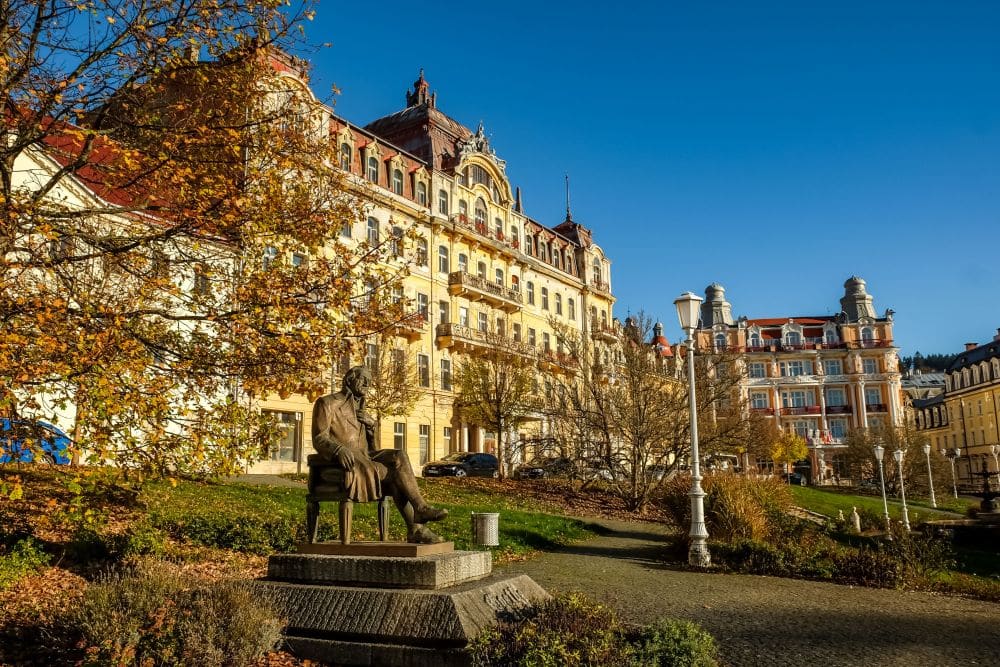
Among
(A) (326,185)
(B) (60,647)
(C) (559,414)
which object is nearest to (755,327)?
(C) (559,414)

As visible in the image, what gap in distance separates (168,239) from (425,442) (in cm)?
3079

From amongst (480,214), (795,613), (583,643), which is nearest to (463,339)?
(480,214)

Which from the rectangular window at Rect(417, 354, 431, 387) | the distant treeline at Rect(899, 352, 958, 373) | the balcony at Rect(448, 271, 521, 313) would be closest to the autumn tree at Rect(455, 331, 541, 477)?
the rectangular window at Rect(417, 354, 431, 387)

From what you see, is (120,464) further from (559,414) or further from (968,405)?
(968,405)

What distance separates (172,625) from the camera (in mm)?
6004

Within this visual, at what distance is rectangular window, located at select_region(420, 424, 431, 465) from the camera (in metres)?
38.3

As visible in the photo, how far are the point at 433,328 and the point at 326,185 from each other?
28.8 m

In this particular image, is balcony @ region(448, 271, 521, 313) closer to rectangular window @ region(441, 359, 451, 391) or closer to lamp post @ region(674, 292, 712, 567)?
rectangular window @ region(441, 359, 451, 391)

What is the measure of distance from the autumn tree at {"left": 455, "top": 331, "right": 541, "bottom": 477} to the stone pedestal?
2472 cm

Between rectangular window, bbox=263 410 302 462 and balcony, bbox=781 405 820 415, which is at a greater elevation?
balcony, bbox=781 405 820 415

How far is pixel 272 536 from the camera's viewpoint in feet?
40.1

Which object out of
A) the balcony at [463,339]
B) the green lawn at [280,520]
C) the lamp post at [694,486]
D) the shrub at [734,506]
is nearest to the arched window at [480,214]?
the balcony at [463,339]

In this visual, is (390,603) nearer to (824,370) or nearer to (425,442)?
(425,442)

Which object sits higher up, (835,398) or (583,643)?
(835,398)
